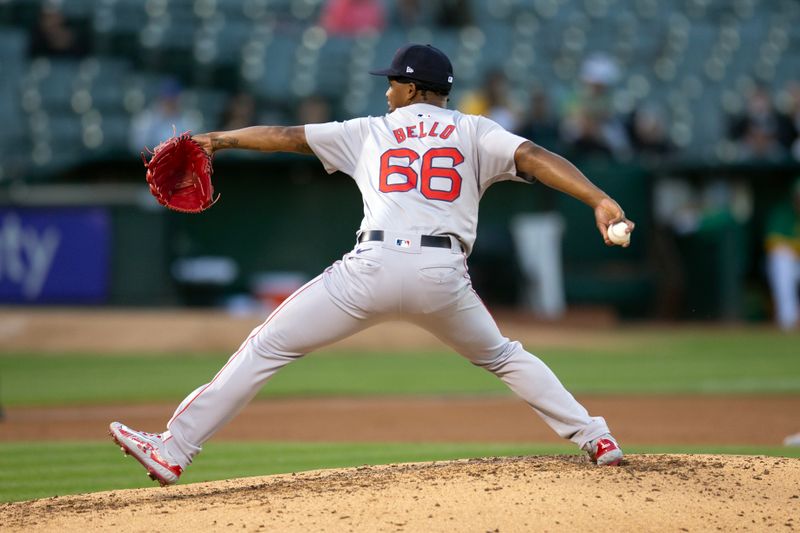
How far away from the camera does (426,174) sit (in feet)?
15.4

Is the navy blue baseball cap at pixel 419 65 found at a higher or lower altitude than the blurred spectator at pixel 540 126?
lower

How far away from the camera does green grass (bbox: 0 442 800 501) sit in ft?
19.8

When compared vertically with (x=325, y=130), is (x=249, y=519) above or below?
below

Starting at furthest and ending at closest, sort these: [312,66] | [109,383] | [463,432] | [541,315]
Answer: [312,66] < [541,315] < [109,383] < [463,432]

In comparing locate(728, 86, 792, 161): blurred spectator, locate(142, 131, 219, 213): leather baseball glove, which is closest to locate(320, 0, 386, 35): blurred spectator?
locate(728, 86, 792, 161): blurred spectator

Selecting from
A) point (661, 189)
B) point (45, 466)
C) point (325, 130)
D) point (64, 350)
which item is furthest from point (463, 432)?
point (661, 189)

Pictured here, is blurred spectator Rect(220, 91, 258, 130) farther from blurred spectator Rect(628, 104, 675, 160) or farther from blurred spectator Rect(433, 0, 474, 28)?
blurred spectator Rect(628, 104, 675, 160)

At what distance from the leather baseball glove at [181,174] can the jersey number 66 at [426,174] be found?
0.76 m

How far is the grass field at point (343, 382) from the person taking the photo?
6.54 m

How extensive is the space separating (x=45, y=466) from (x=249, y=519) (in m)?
2.68

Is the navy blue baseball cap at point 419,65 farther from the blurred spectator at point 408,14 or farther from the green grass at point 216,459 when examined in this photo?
the blurred spectator at point 408,14

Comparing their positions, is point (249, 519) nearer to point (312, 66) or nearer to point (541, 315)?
point (541, 315)

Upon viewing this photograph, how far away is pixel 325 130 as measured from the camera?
193 inches

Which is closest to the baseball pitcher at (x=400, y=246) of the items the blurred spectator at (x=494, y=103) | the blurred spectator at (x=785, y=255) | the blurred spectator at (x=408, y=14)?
the blurred spectator at (x=494, y=103)
